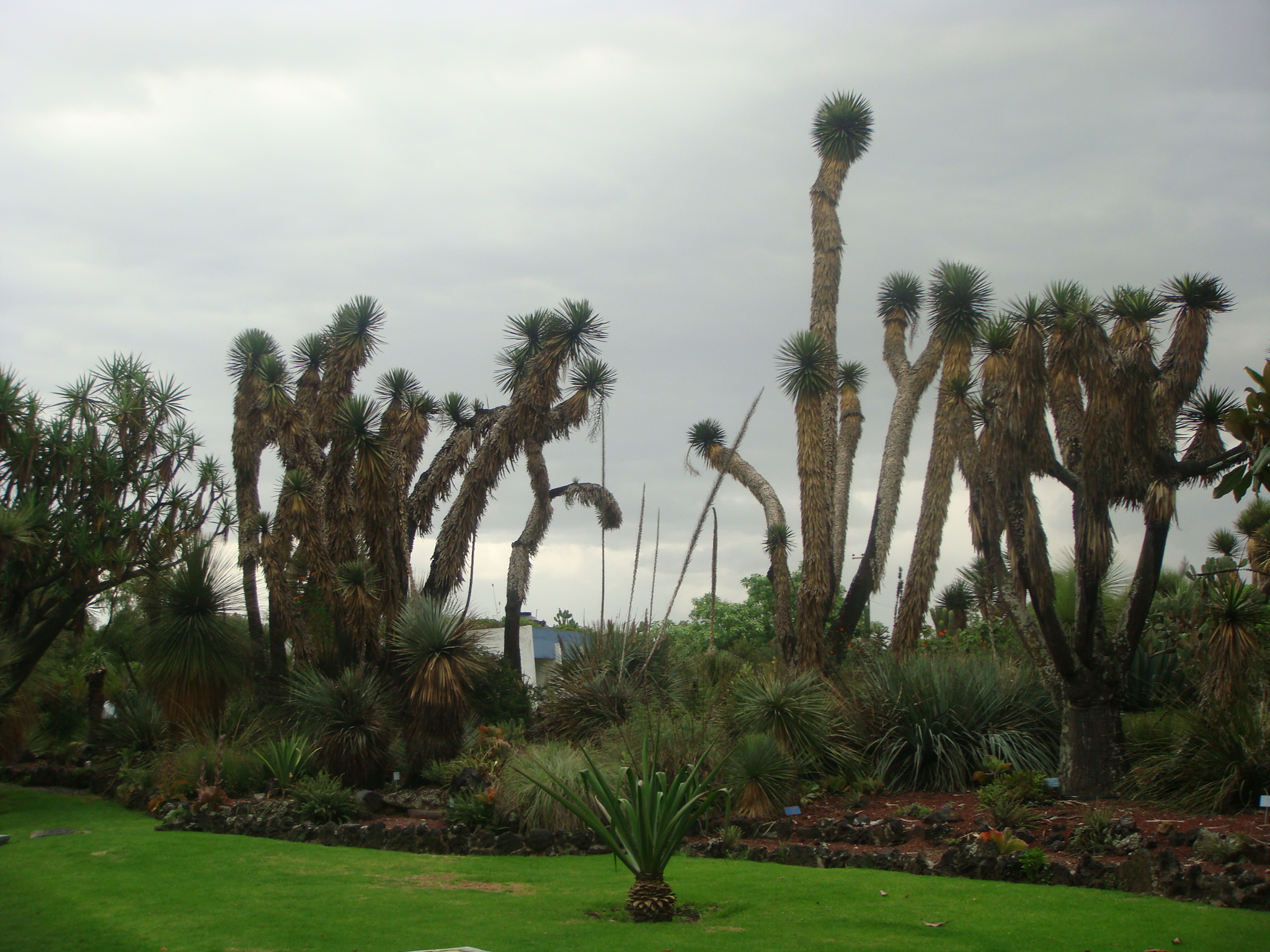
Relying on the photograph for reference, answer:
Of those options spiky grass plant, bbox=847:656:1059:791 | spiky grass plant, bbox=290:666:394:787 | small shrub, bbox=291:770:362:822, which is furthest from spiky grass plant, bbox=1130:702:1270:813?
spiky grass plant, bbox=290:666:394:787

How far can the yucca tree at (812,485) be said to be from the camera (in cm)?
1659

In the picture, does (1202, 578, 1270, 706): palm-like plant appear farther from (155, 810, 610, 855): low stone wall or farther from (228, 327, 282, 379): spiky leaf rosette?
(228, 327, 282, 379): spiky leaf rosette

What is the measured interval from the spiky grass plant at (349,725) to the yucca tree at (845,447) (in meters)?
8.75

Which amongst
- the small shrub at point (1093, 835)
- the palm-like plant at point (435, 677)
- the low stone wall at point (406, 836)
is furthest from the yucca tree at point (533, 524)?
the small shrub at point (1093, 835)

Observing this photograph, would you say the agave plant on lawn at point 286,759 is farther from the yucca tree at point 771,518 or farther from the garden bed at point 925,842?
the yucca tree at point 771,518

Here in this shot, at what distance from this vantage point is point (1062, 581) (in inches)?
651

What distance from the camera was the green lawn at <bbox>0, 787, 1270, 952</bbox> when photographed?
6.69m

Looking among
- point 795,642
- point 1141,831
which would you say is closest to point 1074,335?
point 1141,831

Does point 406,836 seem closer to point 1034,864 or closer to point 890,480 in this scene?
point 1034,864

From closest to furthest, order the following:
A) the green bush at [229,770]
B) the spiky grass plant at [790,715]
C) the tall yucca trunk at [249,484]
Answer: the spiky grass plant at [790,715] → the green bush at [229,770] → the tall yucca trunk at [249,484]

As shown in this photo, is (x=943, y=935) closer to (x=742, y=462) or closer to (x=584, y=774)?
(x=584, y=774)

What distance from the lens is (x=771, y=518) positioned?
65.3ft

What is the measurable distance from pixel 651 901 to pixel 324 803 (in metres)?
7.55

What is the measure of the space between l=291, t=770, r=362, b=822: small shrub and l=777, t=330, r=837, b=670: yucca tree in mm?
7233
